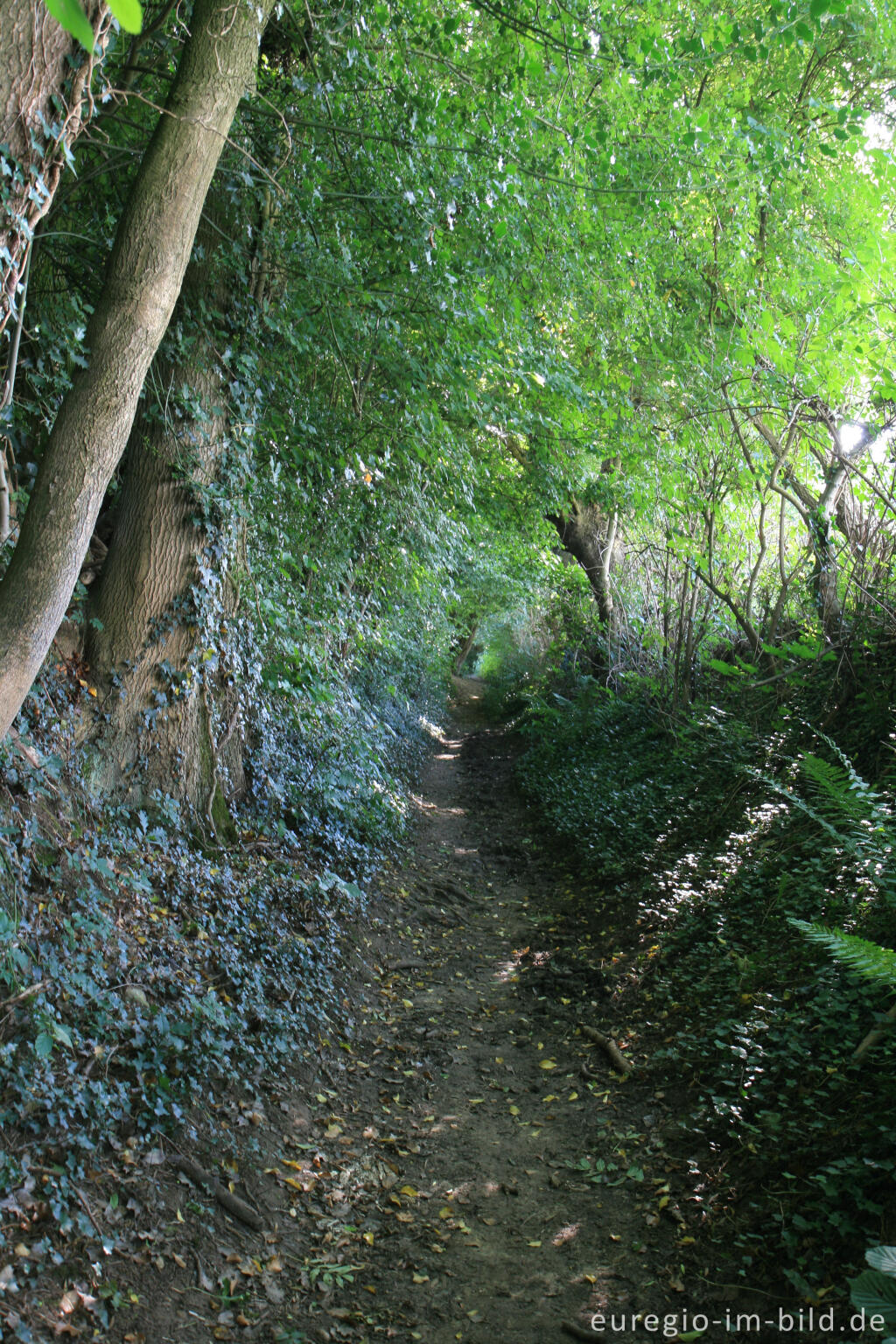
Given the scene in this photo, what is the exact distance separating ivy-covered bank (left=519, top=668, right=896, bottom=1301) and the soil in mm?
272

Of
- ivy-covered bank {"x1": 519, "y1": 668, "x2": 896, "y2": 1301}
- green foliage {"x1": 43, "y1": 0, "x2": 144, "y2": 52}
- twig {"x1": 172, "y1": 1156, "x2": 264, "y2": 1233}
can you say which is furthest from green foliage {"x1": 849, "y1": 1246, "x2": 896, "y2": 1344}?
green foliage {"x1": 43, "y1": 0, "x2": 144, "y2": 52}

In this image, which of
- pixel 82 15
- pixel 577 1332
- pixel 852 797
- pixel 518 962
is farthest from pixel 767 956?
pixel 82 15

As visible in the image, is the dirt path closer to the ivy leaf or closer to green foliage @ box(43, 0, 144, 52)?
the ivy leaf

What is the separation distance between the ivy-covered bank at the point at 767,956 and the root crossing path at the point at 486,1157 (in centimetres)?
37

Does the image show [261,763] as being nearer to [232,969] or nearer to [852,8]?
[232,969]

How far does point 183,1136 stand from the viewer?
12.2 feet

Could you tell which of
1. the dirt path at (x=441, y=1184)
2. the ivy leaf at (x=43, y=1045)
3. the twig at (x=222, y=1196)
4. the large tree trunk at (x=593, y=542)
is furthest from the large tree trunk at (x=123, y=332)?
the large tree trunk at (x=593, y=542)

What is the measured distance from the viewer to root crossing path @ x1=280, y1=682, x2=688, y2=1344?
338 centimetres

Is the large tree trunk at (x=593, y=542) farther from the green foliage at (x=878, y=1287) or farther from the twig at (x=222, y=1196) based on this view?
the green foliage at (x=878, y=1287)

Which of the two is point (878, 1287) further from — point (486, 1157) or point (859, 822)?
point (859, 822)

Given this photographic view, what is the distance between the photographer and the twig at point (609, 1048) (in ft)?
16.6

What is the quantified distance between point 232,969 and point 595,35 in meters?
7.37

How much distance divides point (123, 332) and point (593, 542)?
12.0 m

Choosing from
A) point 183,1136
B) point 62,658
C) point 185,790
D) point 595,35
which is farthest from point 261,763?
point 595,35
